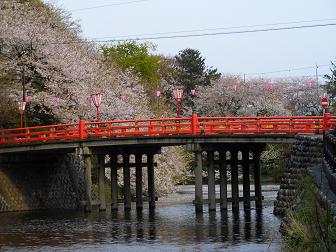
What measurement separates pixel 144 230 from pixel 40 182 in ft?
54.8

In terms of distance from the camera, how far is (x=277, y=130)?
3631cm

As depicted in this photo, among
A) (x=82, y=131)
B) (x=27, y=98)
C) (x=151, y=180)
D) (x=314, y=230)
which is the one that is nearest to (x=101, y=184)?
(x=82, y=131)

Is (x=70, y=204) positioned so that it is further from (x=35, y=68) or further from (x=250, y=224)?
(x=250, y=224)

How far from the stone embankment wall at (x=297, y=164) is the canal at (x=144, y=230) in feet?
3.14

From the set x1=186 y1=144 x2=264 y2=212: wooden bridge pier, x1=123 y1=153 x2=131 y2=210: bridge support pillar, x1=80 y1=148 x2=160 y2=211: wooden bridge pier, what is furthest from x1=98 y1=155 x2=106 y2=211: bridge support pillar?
x1=186 y1=144 x2=264 y2=212: wooden bridge pier

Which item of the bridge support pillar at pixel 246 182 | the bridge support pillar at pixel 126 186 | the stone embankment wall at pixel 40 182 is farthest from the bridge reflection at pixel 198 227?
the stone embankment wall at pixel 40 182

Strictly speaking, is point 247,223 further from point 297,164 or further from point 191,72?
point 191,72

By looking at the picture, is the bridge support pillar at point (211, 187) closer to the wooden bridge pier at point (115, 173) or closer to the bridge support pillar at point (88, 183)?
the wooden bridge pier at point (115, 173)

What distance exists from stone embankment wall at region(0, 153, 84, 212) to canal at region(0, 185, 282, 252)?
2857mm

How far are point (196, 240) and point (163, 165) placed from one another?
29454 millimetres

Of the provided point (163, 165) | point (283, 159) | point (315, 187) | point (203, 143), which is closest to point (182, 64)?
point (283, 159)

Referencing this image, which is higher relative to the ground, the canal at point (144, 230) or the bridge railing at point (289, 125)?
the bridge railing at point (289, 125)

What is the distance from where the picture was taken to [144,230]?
31.0 m

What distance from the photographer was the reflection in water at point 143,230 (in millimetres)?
25891
